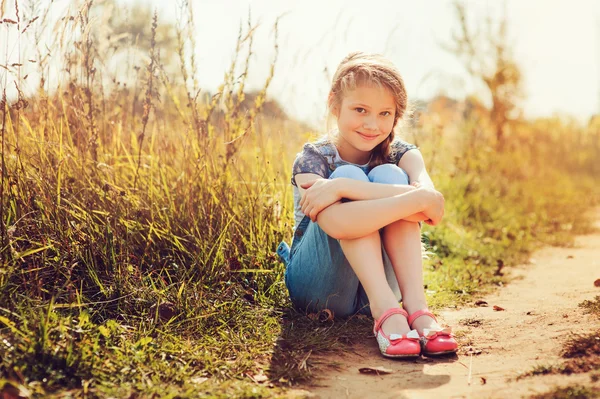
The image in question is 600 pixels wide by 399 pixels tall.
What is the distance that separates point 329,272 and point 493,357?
2.38 feet

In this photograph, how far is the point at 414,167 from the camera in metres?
2.71

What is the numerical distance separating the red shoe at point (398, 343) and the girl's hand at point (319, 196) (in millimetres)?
473

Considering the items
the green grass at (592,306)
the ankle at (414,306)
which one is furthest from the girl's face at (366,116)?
the green grass at (592,306)

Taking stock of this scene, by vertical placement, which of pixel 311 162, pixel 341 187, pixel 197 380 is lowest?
pixel 197 380

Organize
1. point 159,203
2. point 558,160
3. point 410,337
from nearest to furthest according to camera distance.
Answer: point 410,337 < point 159,203 < point 558,160

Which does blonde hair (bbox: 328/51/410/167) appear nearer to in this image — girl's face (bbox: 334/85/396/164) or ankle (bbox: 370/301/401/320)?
girl's face (bbox: 334/85/396/164)

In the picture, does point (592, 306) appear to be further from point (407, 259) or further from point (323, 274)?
point (323, 274)

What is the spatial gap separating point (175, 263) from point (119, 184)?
549 mm

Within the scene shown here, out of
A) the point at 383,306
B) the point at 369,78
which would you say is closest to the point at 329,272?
the point at 383,306

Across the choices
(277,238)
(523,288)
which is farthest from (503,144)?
(277,238)

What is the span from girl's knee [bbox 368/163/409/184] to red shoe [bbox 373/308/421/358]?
535 mm

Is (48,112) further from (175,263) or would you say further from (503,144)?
(503,144)

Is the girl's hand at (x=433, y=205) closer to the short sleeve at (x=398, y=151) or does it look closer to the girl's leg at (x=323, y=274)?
the girl's leg at (x=323, y=274)

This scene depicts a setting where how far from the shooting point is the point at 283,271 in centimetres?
293
